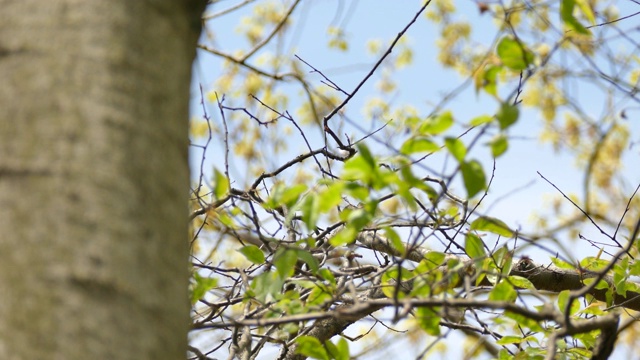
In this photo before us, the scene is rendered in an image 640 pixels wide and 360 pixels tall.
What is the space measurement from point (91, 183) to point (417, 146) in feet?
1.66

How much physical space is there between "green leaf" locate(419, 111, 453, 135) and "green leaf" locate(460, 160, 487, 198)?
78 mm

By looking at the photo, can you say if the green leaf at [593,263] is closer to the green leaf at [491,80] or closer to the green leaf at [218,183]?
the green leaf at [491,80]

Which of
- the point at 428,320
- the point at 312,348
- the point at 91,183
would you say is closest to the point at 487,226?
the point at 428,320

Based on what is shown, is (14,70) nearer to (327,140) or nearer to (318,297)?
(318,297)

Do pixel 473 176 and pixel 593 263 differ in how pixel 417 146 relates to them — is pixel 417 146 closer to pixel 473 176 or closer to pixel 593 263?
pixel 473 176

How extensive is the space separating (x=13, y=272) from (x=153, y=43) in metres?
0.28

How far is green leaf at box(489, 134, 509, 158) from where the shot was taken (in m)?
0.90

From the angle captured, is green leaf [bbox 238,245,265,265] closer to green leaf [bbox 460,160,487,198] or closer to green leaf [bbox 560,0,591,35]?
green leaf [bbox 460,160,487,198]

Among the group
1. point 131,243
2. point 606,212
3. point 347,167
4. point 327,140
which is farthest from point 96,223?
point 606,212

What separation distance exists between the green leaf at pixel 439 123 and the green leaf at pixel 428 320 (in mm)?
329

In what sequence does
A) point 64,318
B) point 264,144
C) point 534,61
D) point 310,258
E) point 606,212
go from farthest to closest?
point 606,212
point 264,144
point 310,258
point 534,61
point 64,318

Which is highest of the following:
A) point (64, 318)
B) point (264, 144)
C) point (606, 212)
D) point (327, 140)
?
point (606, 212)

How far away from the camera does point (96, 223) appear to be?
63cm

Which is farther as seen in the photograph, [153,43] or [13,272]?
[153,43]
